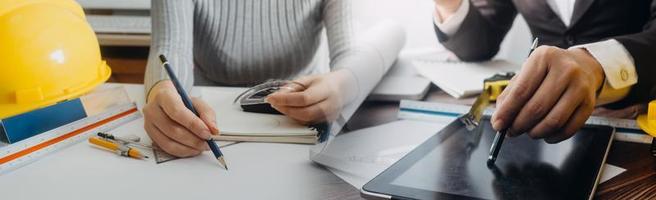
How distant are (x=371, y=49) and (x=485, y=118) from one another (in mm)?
285

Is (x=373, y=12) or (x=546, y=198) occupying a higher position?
(x=546, y=198)

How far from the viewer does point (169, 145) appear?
63cm

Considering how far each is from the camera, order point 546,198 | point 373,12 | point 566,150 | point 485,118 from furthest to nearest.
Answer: point 373,12
point 485,118
point 566,150
point 546,198

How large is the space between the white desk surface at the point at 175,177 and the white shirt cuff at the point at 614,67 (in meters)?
0.31

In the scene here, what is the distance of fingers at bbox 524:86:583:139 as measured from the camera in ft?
1.81

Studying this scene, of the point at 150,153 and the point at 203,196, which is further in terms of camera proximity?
the point at 150,153

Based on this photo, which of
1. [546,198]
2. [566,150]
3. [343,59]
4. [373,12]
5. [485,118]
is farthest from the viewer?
[373,12]

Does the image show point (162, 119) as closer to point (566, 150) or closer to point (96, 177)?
point (96, 177)

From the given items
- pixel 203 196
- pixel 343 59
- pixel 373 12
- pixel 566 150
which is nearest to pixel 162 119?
pixel 203 196

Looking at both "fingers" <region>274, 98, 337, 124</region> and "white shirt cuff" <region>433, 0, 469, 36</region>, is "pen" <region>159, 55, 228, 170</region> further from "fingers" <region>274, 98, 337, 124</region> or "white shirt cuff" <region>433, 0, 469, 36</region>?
"white shirt cuff" <region>433, 0, 469, 36</region>

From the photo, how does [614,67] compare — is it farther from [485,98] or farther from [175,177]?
[175,177]

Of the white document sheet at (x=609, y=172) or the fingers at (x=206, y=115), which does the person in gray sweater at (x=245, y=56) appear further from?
the white document sheet at (x=609, y=172)

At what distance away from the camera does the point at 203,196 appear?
0.53 meters

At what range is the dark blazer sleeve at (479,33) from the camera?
3.25 feet
